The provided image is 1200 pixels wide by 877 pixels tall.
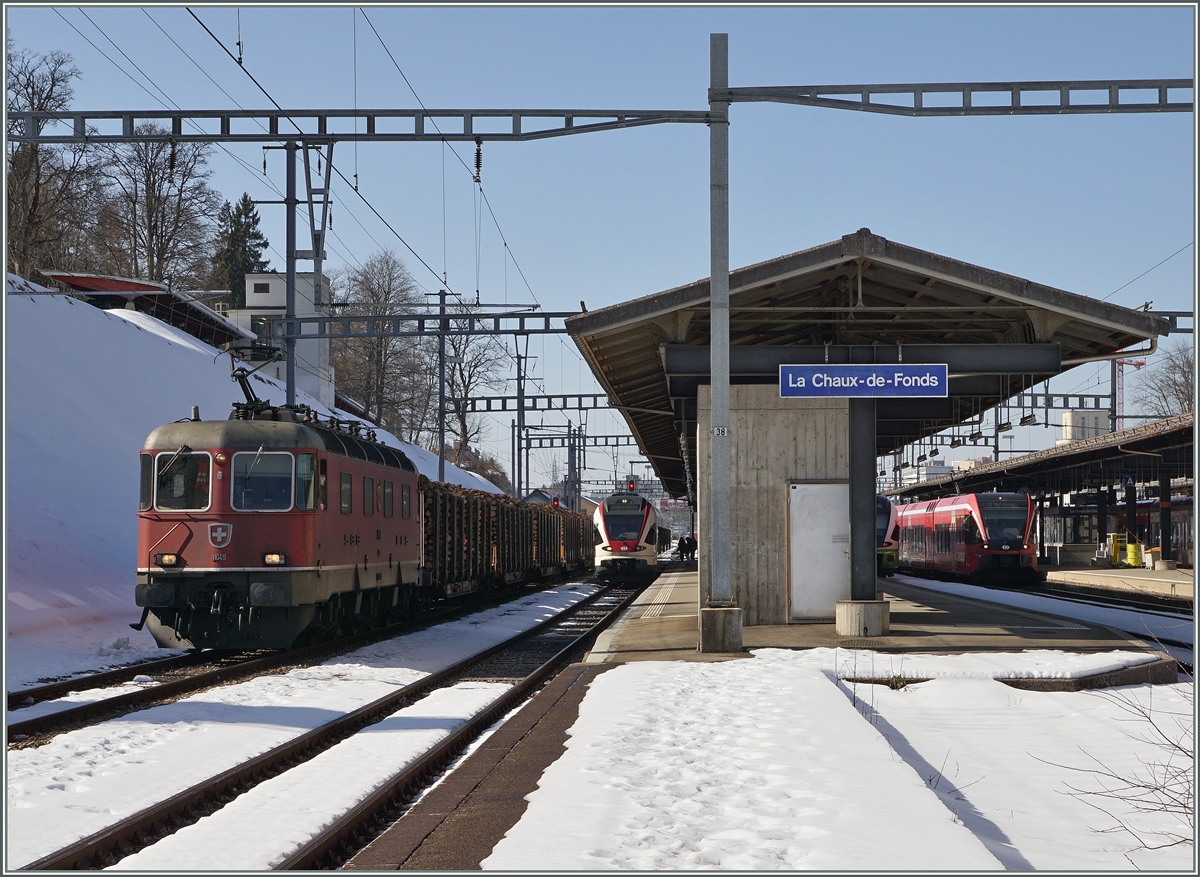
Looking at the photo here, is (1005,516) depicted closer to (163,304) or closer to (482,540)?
(482,540)

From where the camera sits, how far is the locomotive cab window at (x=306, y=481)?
52.5ft

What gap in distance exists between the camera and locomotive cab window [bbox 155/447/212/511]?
52.3 ft

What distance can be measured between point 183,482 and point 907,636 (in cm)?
1044

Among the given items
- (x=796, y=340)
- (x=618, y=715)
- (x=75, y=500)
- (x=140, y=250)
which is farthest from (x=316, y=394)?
(x=618, y=715)

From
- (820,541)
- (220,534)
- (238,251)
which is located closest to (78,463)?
(220,534)

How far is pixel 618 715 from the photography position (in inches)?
381

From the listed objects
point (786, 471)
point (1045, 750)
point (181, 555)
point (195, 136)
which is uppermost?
point (195, 136)

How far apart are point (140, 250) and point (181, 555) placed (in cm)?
5617

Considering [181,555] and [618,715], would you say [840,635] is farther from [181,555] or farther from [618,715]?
[181,555]

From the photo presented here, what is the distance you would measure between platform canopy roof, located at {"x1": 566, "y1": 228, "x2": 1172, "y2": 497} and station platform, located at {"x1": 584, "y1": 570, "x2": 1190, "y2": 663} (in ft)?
12.2

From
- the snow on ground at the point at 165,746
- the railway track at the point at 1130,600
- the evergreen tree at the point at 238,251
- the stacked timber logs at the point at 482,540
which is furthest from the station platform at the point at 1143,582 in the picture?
the evergreen tree at the point at 238,251

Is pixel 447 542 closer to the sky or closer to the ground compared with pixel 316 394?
closer to the ground

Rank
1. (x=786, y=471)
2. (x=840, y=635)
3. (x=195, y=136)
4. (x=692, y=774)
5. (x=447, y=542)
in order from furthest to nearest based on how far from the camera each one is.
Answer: (x=447, y=542) < (x=786, y=471) < (x=840, y=635) < (x=195, y=136) < (x=692, y=774)

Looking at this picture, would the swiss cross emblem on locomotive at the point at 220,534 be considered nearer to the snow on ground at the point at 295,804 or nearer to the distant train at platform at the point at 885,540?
the snow on ground at the point at 295,804
